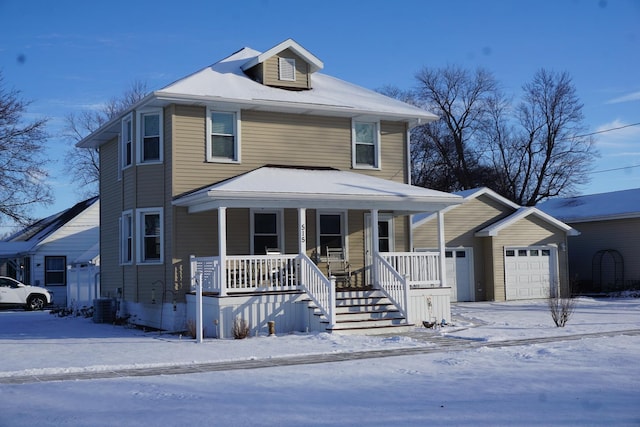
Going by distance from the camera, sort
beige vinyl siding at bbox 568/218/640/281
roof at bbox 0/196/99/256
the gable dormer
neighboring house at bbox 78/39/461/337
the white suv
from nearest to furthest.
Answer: neighboring house at bbox 78/39/461/337, the gable dormer, the white suv, beige vinyl siding at bbox 568/218/640/281, roof at bbox 0/196/99/256

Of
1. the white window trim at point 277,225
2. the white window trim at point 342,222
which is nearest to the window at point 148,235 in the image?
the white window trim at point 277,225

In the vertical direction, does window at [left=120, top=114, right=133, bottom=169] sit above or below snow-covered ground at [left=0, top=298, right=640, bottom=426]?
above

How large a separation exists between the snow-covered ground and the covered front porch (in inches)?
41.8

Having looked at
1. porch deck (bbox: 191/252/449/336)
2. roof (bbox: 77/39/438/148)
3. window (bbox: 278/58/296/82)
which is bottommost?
porch deck (bbox: 191/252/449/336)

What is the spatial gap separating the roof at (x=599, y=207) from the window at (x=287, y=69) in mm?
16700

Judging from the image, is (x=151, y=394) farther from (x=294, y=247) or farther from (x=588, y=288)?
(x=588, y=288)

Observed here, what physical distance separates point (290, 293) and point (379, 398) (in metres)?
8.52

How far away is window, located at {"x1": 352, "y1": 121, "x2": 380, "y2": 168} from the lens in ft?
70.7

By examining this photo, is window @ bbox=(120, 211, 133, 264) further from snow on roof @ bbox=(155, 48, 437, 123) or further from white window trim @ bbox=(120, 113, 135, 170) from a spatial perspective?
snow on roof @ bbox=(155, 48, 437, 123)

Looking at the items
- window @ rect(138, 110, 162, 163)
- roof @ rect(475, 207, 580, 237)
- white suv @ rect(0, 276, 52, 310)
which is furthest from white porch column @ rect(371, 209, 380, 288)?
white suv @ rect(0, 276, 52, 310)

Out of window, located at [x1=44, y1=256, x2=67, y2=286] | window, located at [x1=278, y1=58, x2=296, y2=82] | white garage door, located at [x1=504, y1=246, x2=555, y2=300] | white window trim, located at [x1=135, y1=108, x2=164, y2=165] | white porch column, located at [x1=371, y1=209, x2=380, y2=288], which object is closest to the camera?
white porch column, located at [x1=371, y1=209, x2=380, y2=288]

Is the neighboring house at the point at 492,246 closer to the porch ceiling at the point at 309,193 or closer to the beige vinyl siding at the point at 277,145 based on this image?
the beige vinyl siding at the point at 277,145

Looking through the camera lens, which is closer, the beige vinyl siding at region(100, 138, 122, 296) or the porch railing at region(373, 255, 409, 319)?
the porch railing at region(373, 255, 409, 319)

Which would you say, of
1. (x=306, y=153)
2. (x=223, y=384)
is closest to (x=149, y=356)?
(x=223, y=384)
